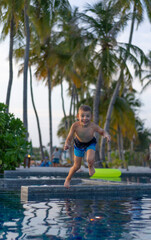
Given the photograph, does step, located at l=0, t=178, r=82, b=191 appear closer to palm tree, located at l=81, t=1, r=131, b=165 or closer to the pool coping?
the pool coping

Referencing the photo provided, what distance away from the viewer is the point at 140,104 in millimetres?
51406

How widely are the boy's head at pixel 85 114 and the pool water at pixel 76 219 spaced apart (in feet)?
4.97

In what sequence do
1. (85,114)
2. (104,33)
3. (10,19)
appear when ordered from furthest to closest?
(10,19) → (104,33) → (85,114)

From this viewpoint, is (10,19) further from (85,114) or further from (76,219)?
(76,219)

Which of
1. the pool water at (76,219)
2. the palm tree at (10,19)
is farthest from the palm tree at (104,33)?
the pool water at (76,219)

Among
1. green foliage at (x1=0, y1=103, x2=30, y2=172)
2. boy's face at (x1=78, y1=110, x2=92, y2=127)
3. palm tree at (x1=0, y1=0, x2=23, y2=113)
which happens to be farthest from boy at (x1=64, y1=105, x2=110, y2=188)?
palm tree at (x1=0, y1=0, x2=23, y2=113)

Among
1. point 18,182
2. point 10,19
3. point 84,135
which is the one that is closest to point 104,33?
point 10,19

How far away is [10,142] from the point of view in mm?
15797

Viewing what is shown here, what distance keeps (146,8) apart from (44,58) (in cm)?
1231

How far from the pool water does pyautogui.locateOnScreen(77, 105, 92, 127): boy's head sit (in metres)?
1.51

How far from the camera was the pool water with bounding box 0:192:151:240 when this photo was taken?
15.5 ft

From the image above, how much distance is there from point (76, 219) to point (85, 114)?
2099 mm

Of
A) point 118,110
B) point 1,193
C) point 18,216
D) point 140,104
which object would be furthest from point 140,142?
point 18,216

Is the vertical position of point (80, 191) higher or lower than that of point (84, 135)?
lower
